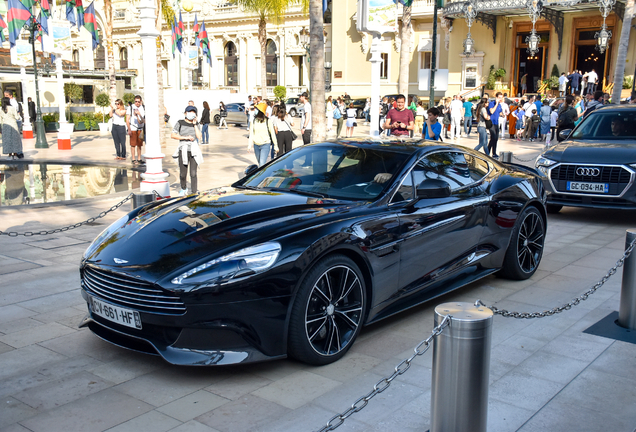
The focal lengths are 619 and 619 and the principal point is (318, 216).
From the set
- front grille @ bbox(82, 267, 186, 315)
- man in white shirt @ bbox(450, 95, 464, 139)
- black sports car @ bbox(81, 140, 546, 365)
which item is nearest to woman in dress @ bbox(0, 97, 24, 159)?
black sports car @ bbox(81, 140, 546, 365)

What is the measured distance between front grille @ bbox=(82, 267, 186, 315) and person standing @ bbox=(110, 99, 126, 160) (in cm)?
1370

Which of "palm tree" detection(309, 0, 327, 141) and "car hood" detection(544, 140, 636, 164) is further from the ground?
"palm tree" detection(309, 0, 327, 141)

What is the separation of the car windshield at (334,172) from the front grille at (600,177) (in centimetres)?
535

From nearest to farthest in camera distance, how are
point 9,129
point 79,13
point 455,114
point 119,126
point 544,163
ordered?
1. point 544,163
2. point 119,126
3. point 9,129
4. point 455,114
5. point 79,13

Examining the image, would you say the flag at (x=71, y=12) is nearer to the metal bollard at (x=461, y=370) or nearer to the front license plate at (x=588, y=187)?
the front license plate at (x=588, y=187)

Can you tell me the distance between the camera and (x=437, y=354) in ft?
10.1

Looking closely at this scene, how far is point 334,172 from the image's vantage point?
5.42 metres

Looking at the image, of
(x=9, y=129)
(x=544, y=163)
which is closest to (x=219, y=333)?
(x=544, y=163)

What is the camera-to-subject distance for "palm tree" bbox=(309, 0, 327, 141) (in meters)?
14.8

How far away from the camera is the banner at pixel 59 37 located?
22.2 metres

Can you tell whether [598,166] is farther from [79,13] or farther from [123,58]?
Answer: [123,58]

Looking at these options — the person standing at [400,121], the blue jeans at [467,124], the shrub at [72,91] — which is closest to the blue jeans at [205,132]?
the blue jeans at [467,124]

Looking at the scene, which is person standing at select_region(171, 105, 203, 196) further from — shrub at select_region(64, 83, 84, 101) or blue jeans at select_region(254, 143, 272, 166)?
shrub at select_region(64, 83, 84, 101)

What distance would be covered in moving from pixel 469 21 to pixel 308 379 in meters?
39.1
